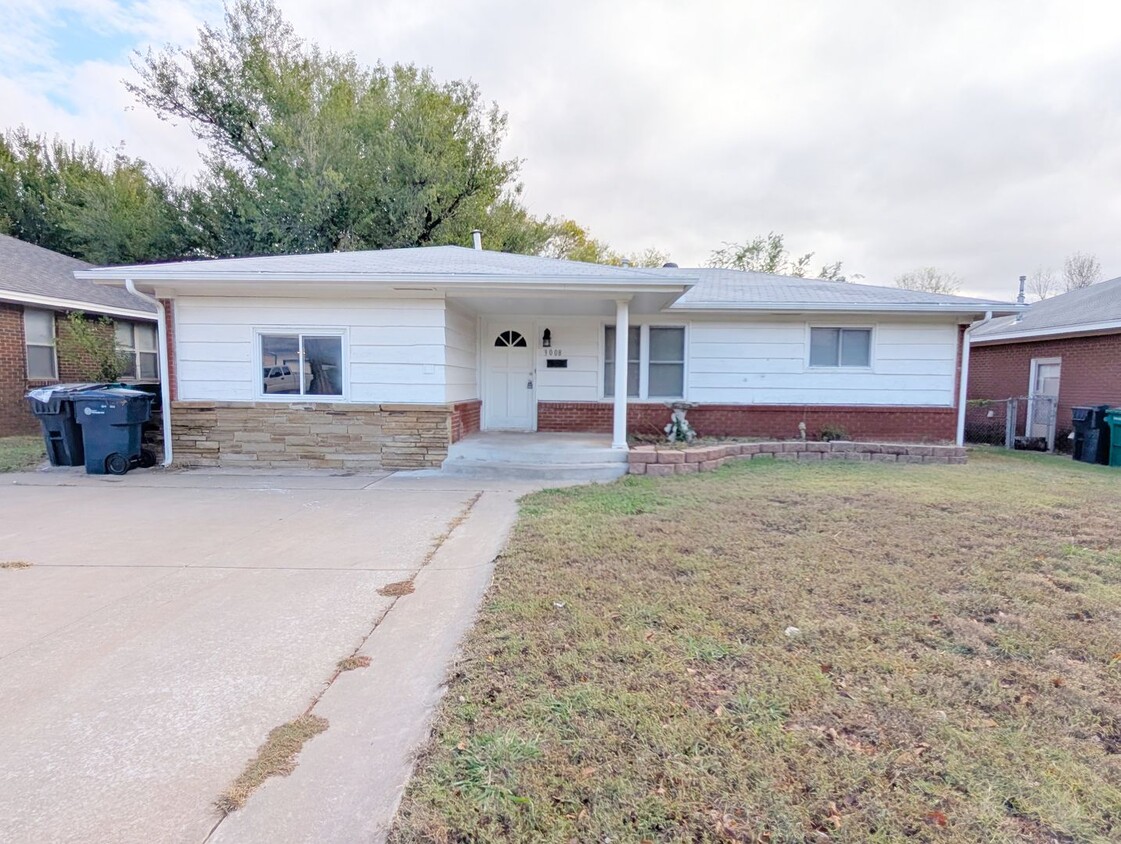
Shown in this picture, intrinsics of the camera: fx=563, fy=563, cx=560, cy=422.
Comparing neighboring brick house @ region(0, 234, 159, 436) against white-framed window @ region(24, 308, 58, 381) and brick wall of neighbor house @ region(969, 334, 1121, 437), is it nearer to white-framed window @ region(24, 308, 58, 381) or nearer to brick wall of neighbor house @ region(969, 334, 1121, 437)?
white-framed window @ region(24, 308, 58, 381)

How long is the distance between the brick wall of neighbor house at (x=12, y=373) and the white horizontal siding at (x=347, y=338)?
21.5ft

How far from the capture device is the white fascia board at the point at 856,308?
9766 millimetres

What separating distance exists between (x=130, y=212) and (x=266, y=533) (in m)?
19.8

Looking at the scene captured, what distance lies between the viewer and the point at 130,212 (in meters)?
19.0

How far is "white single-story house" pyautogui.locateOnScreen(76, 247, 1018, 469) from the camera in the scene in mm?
8398

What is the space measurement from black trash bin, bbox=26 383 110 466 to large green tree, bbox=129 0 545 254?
10589mm

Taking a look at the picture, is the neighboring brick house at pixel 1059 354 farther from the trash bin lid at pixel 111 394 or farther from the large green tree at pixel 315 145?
the trash bin lid at pixel 111 394

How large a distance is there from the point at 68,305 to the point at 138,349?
8.76ft

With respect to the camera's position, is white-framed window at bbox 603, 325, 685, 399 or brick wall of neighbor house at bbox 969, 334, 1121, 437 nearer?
white-framed window at bbox 603, 325, 685, 399

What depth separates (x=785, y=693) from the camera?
2578 millimetres

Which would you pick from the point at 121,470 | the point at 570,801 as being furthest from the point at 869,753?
the point at 121,470

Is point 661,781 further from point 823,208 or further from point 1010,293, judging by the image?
point 1010,293

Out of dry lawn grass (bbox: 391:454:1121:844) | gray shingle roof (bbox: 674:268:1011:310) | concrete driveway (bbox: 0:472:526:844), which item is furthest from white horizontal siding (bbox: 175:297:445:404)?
gray shingle roof (bbox: 674:268:1011:310)

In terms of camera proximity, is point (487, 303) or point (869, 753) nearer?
point (869, 753)
